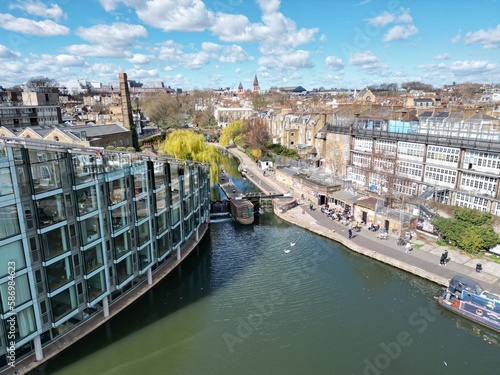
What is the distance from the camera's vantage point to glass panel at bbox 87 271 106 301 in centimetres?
1654

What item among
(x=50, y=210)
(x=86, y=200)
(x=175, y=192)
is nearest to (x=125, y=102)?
(x=175, y=192)

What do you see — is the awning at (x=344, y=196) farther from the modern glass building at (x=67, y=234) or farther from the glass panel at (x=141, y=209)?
the glass panel at (x=141, y=209)

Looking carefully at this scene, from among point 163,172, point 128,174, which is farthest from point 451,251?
point 128,174

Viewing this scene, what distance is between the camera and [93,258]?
16562 mm

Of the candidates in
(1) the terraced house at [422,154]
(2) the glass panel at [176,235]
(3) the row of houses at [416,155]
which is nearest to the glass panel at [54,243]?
(2) the glass panel at [176,235]

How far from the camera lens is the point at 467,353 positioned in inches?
650

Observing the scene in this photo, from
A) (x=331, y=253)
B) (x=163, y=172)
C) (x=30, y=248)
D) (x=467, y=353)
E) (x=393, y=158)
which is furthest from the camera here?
(x=393, y=158)

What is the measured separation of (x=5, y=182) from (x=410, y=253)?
80.7 feet

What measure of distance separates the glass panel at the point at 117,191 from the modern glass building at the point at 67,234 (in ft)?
0.18

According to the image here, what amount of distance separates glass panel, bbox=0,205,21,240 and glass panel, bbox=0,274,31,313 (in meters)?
1.83

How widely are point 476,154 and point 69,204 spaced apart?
2943 centimetres

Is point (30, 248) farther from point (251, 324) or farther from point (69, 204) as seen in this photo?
point (251, 324)

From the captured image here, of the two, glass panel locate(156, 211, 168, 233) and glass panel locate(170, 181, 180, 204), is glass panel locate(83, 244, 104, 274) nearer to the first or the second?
glass panel locate(156, 211, 168, 233)

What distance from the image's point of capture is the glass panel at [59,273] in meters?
14.6
